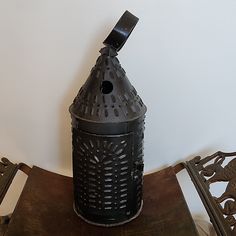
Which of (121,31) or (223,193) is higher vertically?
(121,31)

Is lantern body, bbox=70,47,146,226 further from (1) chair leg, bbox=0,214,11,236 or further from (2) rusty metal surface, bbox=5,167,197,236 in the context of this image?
(1) chair leg, bbox=0,214,11,236

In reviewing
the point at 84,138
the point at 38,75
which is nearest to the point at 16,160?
the point at 38,75

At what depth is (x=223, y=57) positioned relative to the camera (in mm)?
1093

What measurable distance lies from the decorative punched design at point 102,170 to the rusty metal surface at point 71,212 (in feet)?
0.20

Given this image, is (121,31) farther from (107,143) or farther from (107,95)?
(107,143)

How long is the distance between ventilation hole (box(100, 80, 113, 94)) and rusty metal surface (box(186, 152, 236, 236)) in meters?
0.37

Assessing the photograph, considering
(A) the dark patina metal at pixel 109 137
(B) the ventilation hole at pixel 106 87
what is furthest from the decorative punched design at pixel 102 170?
(B) the ventilation hole at pixel 106 87

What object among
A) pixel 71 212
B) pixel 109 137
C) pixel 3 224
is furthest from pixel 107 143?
pixel 3 224

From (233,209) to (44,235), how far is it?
0.47 metres

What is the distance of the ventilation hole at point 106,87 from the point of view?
88cm

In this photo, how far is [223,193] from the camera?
103cm

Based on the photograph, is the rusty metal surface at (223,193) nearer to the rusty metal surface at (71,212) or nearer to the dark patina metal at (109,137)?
the rusty metal surface at (71,212)

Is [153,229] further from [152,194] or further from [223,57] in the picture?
[223,57]

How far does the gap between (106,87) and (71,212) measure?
1.19 feet
